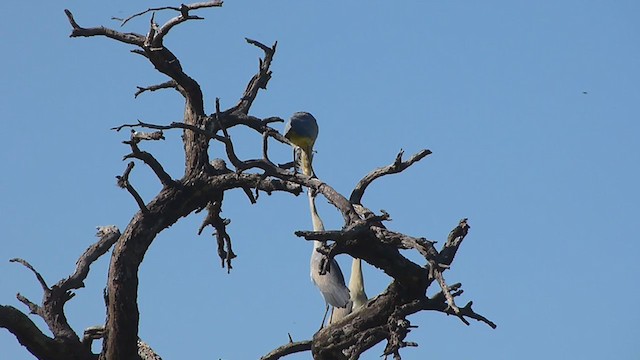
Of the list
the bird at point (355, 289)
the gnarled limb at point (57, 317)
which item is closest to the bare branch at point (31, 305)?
the gnarled limb at point (57, 317)

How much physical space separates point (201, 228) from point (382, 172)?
223cm

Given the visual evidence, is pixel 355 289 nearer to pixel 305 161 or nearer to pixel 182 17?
pixel 305 161

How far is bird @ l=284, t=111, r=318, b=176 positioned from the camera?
9.69m

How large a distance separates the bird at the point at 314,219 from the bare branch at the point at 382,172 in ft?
2.01

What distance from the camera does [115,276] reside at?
906 centimetres

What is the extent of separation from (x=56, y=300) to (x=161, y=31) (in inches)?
74.9

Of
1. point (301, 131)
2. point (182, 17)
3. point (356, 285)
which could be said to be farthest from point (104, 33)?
point (356, 285)

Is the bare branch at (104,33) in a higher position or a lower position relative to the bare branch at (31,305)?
higher

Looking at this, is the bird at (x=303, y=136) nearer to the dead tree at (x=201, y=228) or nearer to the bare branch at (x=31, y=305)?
the dead tree at (x=201, y=228)

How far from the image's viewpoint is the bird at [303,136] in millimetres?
9688

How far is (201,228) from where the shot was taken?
10164 mm

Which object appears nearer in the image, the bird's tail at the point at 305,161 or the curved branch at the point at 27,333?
the curved branch at the point at 27,333

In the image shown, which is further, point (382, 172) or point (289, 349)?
point (289, 349)

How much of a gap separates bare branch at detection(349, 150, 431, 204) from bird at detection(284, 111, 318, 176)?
4.12 ft
